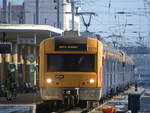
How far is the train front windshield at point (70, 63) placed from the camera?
55.3ft

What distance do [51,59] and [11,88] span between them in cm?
836

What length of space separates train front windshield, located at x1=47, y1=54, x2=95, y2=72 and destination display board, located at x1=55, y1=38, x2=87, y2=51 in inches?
9.8

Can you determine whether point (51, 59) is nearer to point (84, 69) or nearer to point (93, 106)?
point (84, 69)

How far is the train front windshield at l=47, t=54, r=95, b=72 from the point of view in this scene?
16.9m

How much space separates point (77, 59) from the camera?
16922 millimetres

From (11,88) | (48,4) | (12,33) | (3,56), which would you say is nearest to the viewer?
(11,88)

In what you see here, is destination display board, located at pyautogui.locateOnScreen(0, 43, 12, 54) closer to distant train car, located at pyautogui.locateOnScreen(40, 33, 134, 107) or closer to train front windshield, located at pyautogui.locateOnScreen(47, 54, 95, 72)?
distant train car, located at pyautogui.locateOnScreen(40, 33, 134, 107)

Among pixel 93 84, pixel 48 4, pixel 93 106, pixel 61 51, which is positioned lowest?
pixel 93 106

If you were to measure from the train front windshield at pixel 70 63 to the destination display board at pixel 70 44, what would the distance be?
25 cm

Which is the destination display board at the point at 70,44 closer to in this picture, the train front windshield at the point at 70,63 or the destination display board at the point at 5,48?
the train front windshield at the point at 70,63

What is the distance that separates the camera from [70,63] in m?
16.9

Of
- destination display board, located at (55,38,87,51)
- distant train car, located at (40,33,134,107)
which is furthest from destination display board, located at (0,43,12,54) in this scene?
destination display board, located at (55,38,87,51)

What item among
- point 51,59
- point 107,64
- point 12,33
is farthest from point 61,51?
point 12,33

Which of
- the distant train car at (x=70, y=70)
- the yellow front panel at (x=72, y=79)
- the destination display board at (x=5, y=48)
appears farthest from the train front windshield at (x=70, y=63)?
the destination display board at (x=5, y=48)
